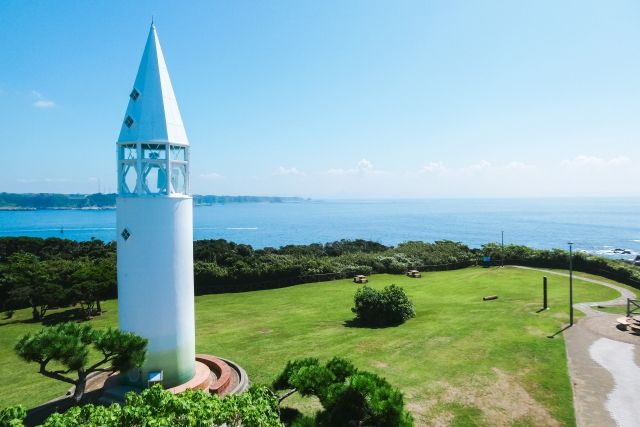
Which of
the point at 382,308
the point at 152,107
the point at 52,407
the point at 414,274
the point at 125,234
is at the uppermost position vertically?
the point at 152,107

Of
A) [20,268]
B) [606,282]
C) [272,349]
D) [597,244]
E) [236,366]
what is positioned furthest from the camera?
[597,244]

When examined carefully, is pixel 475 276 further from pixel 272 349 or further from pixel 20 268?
pixel 20 268

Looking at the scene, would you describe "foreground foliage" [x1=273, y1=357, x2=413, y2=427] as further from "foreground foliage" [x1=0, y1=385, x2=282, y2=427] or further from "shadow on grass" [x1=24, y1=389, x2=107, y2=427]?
"shadow on grass" [x1=24, y1=389, x2=107, y2=427]

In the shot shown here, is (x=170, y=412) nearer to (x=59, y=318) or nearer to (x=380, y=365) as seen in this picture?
(x=380, y=365)

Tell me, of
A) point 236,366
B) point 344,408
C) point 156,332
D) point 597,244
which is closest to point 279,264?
point 236,366

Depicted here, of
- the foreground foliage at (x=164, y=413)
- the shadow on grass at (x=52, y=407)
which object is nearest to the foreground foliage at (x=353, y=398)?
the foreground foliage at (x=164, y=413)

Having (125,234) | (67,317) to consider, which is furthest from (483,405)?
(67,317)
